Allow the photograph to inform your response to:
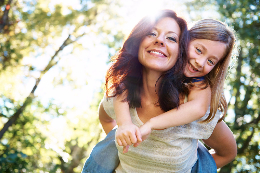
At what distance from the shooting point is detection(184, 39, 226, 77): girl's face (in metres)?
1.62

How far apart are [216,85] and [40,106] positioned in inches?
300

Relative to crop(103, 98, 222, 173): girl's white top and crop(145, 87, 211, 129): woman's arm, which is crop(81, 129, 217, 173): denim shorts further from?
crop(145, 87, 211, 129): woman's arm

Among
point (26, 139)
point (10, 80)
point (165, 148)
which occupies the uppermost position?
point (165, 148)

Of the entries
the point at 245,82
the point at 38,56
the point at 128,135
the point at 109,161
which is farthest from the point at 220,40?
the point at 38,56

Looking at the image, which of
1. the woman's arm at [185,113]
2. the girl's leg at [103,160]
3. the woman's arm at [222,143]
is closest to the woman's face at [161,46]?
the woman's arm at [185,113]

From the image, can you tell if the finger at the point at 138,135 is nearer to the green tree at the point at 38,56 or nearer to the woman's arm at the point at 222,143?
the woman's arm at the point at 222,143

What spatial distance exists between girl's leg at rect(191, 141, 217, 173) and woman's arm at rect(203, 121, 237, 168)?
9 cm

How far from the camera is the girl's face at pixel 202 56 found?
1.62 m

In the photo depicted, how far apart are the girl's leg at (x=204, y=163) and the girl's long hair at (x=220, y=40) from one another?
45 cm

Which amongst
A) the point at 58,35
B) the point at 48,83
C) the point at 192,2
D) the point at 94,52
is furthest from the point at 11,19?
the point at 192,2

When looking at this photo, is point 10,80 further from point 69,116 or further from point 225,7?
point 225,7

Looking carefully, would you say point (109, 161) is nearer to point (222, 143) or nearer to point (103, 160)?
point (103, 160)

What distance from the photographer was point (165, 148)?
1.69 m

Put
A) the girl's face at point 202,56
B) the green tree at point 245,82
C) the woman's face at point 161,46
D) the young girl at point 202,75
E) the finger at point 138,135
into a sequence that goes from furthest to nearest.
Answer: the green tree at point 245,82
the girl's face at point 202,56
the woman's face at point 161,46
the young girl at point 202,75
the finger at point 138,135
